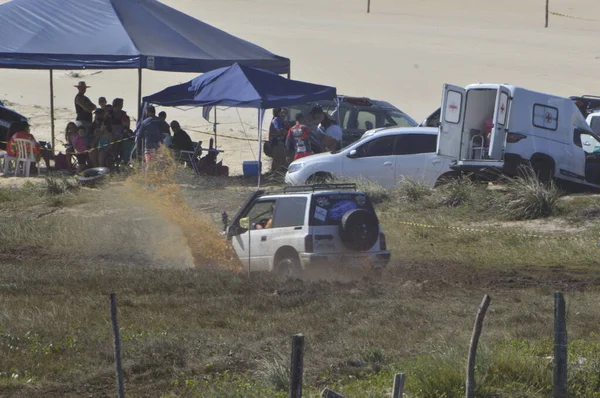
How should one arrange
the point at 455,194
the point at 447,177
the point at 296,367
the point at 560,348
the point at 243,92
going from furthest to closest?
the point at 243,92 → the point at 447,177 → the point at 455,194 → the point at 560,348 → the point at 296,367

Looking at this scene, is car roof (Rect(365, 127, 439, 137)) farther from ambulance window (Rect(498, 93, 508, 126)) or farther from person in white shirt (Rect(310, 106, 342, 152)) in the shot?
person in white shirt (Rect(310, 106, 342, 152))

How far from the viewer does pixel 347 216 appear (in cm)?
1295

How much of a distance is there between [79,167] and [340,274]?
36.9 feet

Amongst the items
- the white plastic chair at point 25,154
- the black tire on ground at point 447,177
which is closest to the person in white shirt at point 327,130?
the black tire on ground at point 447,177

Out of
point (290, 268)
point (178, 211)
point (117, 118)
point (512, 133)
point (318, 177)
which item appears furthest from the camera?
point (117, 118)

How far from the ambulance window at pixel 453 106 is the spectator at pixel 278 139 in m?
4.81

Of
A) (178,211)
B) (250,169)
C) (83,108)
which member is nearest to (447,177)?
(250,169)

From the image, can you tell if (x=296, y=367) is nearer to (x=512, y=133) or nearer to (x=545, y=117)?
(x=512, y=133)

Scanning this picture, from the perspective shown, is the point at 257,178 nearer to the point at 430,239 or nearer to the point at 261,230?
the point at 430,239

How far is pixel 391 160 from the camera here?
20438mm

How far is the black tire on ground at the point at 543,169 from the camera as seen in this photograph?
1991 centimetres


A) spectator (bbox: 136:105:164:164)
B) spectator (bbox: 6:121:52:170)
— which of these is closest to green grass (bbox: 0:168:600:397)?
spectator (bbox: 136:105:164:164)

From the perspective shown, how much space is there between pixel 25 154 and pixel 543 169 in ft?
38.0

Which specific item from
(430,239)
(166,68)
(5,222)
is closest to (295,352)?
(430,239)
